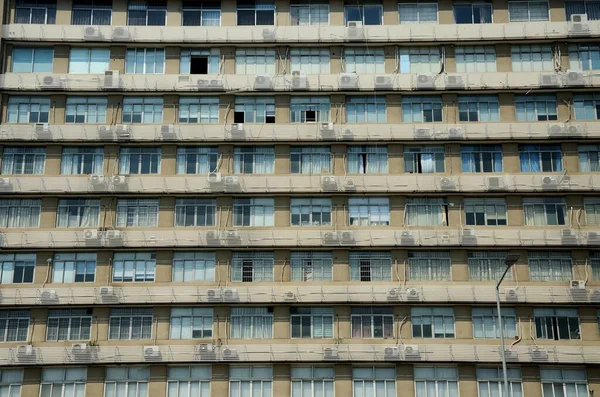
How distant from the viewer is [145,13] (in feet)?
142

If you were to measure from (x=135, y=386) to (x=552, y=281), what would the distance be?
905 inches

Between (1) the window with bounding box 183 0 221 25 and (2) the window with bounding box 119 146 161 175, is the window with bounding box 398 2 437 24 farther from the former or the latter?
(2) the window with bounding box 119 146 161 175

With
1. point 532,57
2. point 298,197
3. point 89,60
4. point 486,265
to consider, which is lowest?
point 486,265

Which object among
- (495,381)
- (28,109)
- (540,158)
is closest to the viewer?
(495,381)

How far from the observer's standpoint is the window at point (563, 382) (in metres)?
39.0

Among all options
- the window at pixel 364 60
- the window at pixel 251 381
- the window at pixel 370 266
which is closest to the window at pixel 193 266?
the window at pixel 251 381

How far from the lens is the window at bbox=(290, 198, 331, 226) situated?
135 ft

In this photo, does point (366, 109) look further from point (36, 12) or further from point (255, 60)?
point (36, 12)

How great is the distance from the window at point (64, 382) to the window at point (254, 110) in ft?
53.0

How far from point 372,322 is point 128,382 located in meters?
13.3

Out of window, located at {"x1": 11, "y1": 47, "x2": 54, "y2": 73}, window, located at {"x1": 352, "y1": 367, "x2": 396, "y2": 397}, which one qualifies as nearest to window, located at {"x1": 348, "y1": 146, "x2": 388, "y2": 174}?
window, located at {"x1": 352, "y1": 367, "x2": 396, "y2": 397}

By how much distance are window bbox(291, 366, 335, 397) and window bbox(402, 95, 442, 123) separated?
14.7 metres

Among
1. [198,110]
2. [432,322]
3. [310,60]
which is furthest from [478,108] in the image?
[198,110]

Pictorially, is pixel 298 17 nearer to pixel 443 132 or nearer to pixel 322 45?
pixel 322 45
